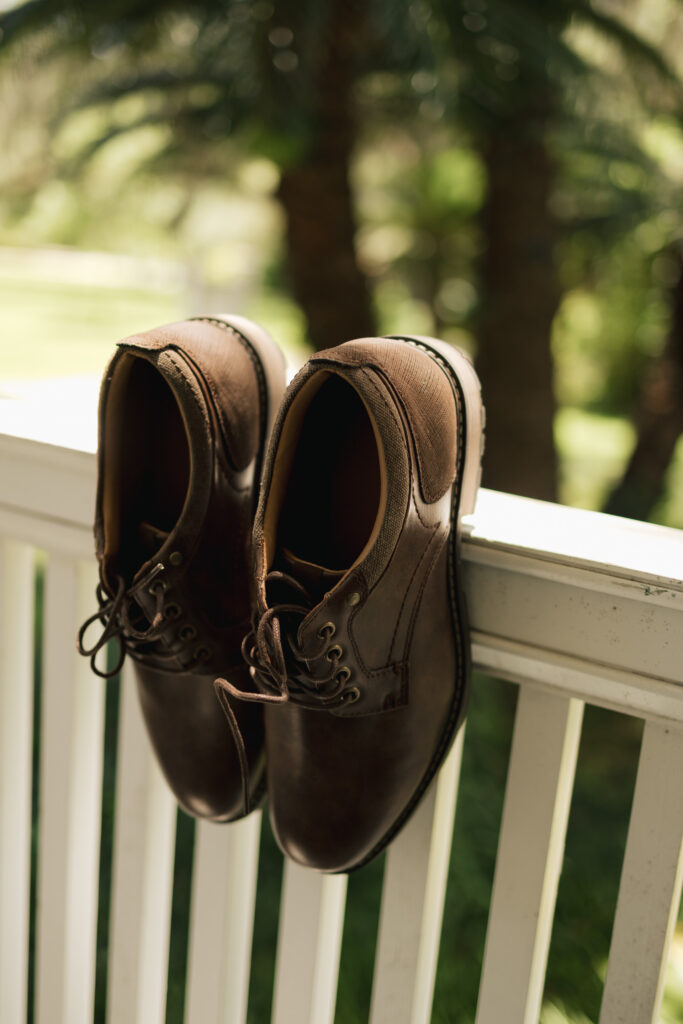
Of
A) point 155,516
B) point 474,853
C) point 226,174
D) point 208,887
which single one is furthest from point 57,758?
point 226,174

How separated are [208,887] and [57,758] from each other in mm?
232

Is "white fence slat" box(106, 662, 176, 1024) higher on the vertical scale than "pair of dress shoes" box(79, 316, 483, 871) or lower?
lower

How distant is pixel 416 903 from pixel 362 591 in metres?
0.35

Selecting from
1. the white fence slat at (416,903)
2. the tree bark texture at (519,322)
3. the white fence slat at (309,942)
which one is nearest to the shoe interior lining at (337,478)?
the white fence slat at (416,903)

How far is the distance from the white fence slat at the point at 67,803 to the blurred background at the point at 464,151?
7.9 inches

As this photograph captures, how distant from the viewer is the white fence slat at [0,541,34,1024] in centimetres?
107

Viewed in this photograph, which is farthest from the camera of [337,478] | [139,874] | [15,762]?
[15,762]

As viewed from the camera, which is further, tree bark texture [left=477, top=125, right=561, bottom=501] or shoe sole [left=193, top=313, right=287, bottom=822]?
tree bark texture [left=477, top=125, right=561, bottom=501]

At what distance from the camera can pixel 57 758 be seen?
1.04 m

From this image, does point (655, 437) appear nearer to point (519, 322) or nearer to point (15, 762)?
point (519, 322)

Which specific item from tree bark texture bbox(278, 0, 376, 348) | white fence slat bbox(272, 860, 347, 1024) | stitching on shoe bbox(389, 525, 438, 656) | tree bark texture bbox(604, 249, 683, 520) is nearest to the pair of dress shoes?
stitching on shoe bbox(389, 525, 438, 656)

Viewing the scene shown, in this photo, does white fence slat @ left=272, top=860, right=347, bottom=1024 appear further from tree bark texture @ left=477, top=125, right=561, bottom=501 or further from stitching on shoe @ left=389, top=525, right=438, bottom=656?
tree bark texture @ left=477, top=125, right=561, bottom=501

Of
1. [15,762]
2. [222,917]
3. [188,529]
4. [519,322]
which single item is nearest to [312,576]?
[188,529]

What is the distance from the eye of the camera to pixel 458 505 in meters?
0.73
